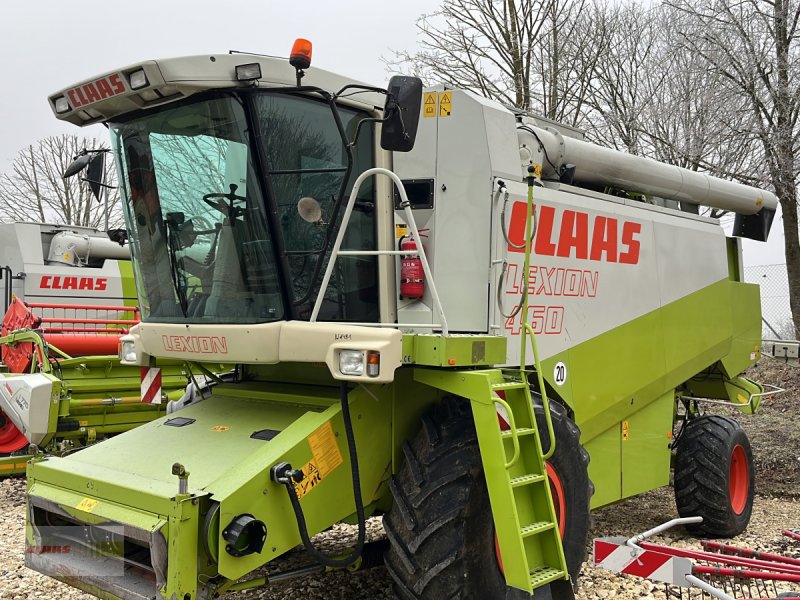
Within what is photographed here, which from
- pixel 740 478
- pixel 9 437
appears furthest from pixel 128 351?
pixel 740 478

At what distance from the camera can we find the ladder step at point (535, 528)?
3502 mm

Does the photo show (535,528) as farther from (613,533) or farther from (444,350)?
(613,533)

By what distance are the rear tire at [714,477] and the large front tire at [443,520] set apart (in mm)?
2724

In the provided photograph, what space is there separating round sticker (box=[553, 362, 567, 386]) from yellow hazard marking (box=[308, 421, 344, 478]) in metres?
1.59

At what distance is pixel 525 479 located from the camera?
11.9 ft

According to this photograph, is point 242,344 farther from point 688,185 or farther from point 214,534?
point 688,185

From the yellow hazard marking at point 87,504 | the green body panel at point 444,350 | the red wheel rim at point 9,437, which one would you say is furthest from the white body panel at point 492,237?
the red wheel rim at point 9,437

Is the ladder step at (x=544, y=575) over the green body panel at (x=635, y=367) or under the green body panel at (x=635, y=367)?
under

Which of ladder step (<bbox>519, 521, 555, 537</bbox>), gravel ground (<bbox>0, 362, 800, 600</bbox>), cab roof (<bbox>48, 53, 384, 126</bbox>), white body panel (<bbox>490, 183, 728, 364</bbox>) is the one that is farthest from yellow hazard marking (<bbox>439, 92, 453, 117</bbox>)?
gravel ground (<bbox>0, 362, 800, 600</bbox>)

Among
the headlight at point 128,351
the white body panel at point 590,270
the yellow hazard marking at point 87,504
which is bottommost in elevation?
the yellow hazard marking at point 87,504

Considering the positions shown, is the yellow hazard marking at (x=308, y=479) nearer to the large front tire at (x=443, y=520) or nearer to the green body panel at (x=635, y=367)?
the large front tire at (x=443, y=520)

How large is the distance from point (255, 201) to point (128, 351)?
1613 mm

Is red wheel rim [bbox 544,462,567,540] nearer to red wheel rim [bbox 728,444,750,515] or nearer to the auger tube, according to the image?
the auger tube

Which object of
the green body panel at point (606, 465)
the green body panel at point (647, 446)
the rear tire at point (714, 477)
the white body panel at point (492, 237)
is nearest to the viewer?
the white body panel at point (492, 237)
